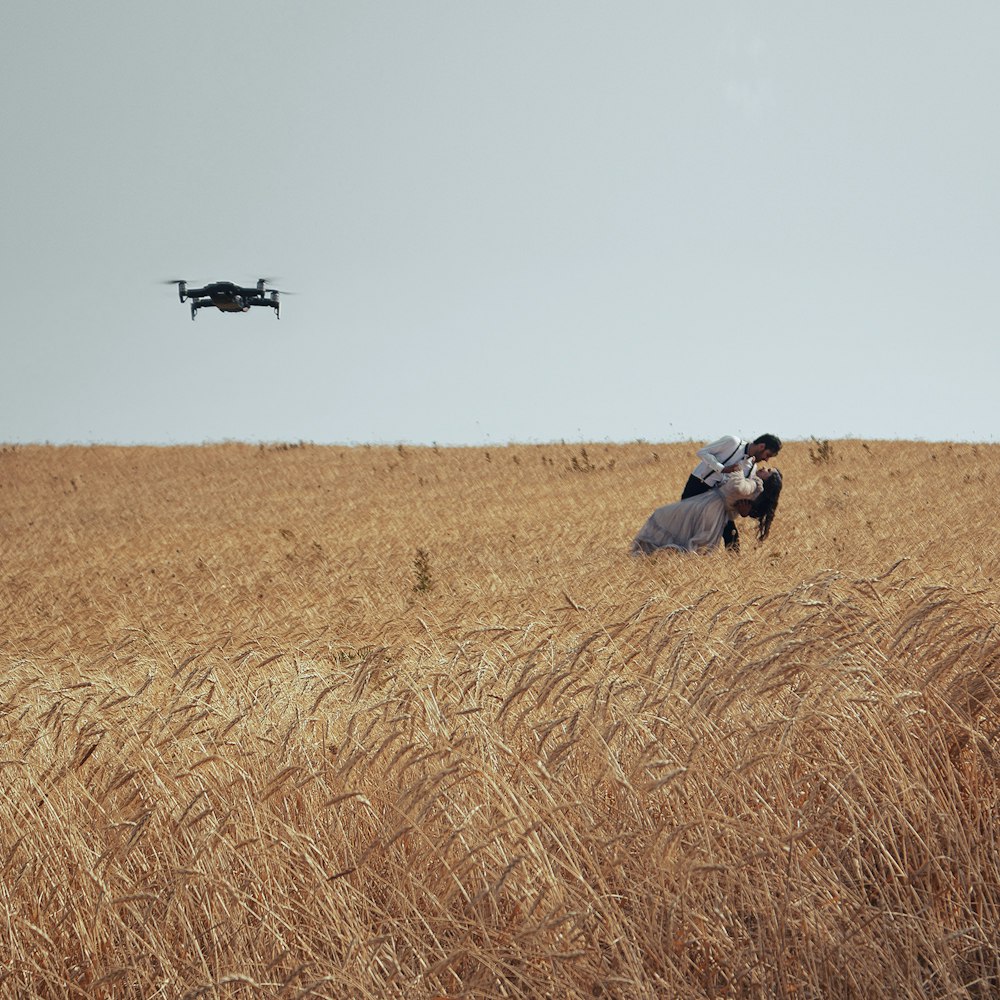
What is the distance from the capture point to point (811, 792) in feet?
11.0

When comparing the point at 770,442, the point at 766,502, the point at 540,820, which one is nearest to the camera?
the point at 540,820

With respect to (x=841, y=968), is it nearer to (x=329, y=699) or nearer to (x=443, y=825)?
(x=443, y=825)

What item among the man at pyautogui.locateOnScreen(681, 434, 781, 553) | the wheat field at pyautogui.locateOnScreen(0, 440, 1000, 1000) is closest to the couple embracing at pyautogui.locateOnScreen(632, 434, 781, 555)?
the man at pyautogui.locateOnScreen(681, 434, 781, 553)

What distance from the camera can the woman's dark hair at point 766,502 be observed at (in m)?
13.2

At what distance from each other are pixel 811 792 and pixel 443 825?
1184mm

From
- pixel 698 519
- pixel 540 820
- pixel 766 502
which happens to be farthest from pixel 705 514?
pixel 540 820

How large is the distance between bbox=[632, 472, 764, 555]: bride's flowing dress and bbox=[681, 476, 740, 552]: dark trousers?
0.48ft

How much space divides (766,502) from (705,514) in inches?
41.0

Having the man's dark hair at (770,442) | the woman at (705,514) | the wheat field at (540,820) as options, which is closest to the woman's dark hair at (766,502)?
the woman at (705,514)

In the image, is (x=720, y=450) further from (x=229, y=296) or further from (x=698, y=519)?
(x=229, y=296)

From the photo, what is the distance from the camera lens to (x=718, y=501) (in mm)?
12758

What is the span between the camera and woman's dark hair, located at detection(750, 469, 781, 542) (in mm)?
13156

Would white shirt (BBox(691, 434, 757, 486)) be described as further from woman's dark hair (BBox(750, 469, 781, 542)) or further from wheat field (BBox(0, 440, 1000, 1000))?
wheat field (BBox(0, 440, 1000, 1000))

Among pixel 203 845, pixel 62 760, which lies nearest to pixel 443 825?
pixel 203 845
